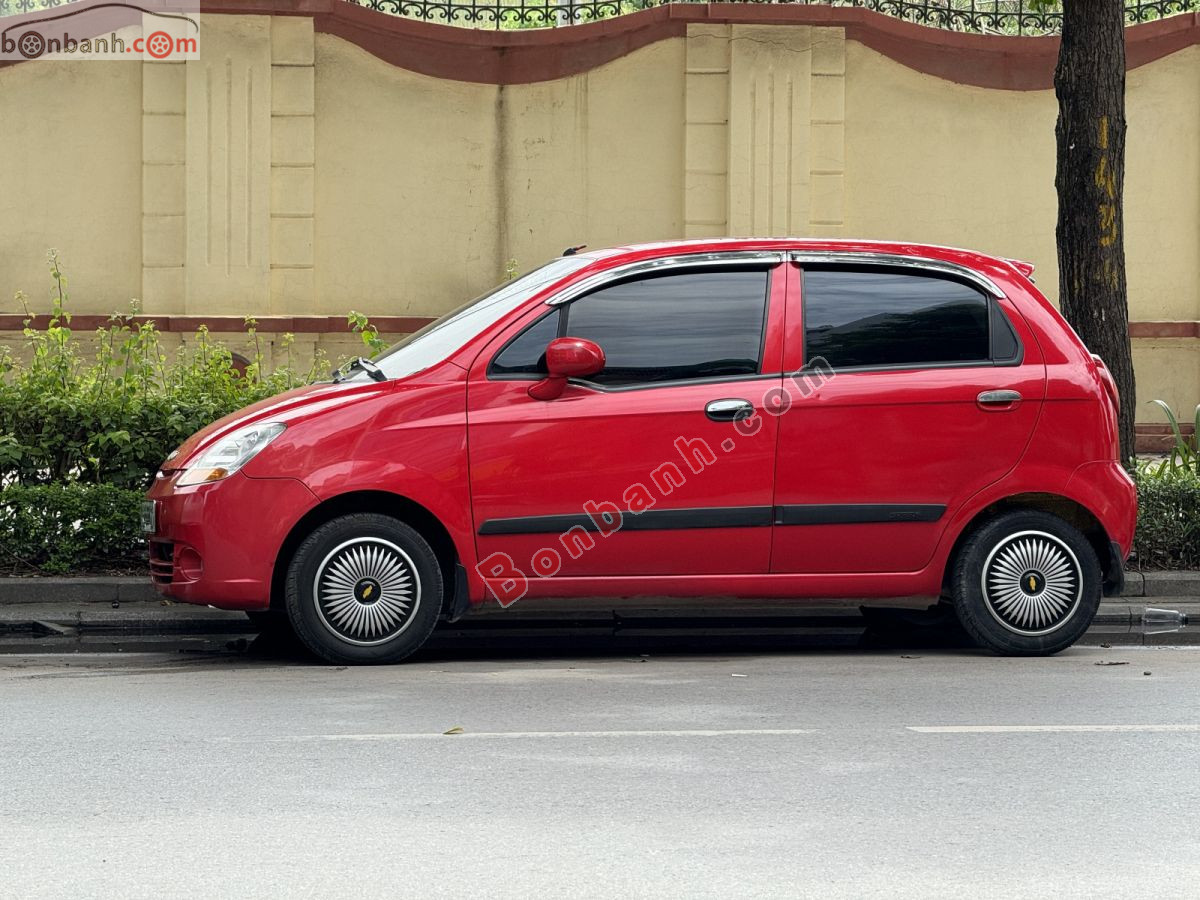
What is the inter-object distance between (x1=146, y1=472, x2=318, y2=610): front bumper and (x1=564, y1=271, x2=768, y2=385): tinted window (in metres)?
1.43

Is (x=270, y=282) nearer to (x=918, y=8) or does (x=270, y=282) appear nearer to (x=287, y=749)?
(x=918, y=8)

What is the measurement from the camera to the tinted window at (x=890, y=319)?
767 cm

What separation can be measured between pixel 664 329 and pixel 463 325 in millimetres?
892

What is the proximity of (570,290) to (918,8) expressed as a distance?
11.8 m

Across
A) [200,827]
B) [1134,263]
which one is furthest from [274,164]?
[200,827]

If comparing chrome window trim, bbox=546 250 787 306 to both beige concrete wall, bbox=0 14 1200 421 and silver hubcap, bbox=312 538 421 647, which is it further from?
beige concrete wall, bbox=0 14 1200 421


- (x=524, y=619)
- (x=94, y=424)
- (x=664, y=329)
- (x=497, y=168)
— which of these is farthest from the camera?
(x=497, y=168)

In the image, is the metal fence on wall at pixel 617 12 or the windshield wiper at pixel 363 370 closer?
the windshield wiper at pixel 363 370

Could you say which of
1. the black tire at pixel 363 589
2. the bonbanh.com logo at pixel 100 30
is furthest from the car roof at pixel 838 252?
the bonbanh.com logo at pixel 100 30

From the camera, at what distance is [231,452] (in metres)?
7.34

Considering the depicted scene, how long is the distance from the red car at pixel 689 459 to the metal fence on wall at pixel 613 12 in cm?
1071

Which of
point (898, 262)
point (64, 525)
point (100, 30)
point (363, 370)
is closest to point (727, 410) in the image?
point (898, 262)

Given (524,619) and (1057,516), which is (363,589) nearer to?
(524,619)

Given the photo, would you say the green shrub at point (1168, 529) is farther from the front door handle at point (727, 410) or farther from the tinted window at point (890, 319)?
the front door handle at point (727, 410)
